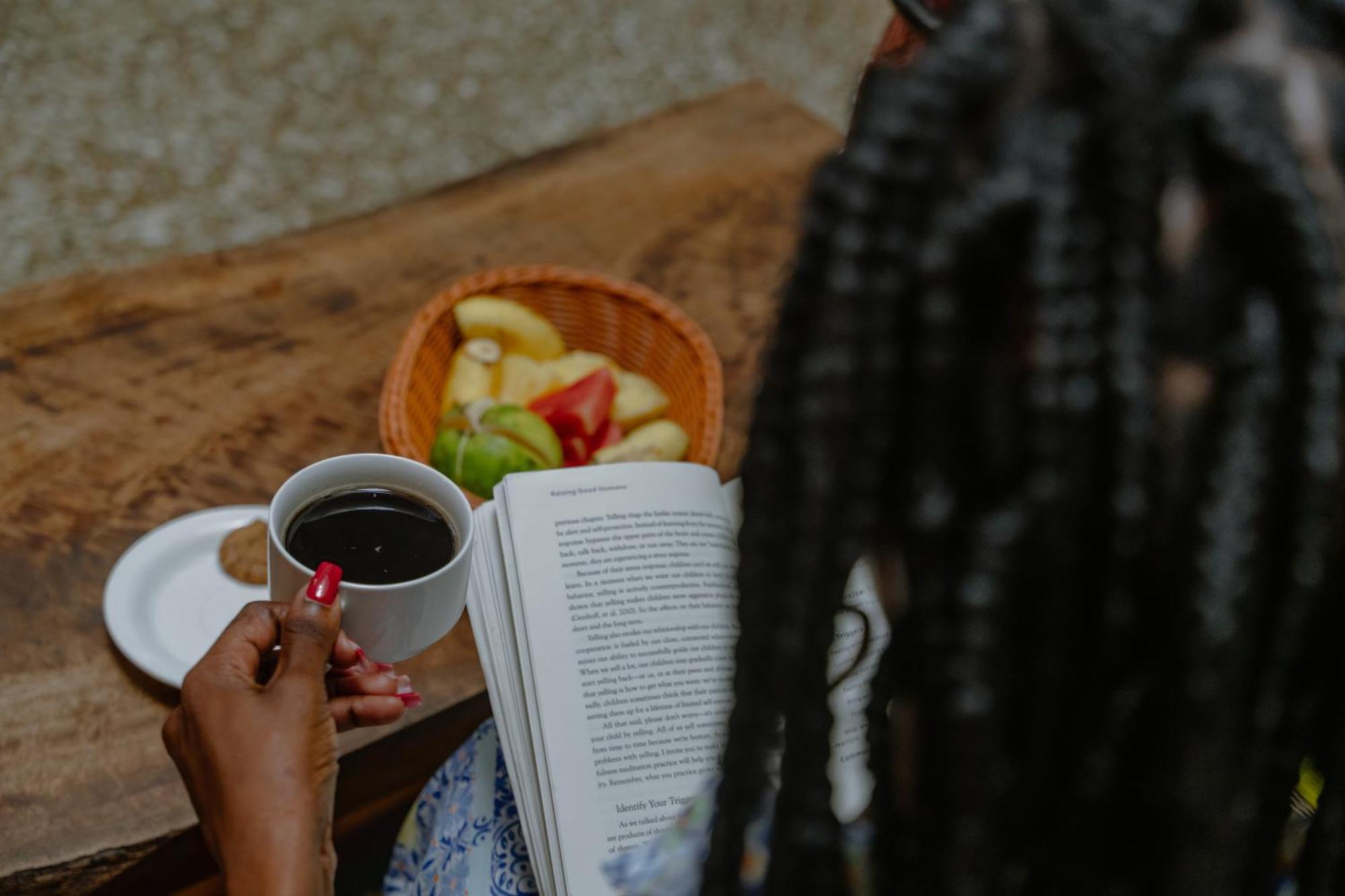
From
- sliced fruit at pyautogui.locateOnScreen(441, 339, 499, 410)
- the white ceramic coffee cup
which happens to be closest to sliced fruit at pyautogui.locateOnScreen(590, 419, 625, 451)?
sliced fruit at pyautogui.locateOnScreen(441, 339, 499, 410)

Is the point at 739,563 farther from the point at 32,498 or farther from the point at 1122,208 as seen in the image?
the point at 32,498

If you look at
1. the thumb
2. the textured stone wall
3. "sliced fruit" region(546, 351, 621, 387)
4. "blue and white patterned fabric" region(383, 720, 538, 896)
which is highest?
the thumb

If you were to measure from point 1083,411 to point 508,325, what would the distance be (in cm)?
78

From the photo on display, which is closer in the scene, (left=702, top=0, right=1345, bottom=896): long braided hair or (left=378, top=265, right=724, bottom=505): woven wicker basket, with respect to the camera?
(left=702, top=0, right=1345, bottom=896): long braided hair

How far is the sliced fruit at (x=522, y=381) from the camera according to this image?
1.07m

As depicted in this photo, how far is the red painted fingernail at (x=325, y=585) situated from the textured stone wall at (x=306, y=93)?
60.8 inches

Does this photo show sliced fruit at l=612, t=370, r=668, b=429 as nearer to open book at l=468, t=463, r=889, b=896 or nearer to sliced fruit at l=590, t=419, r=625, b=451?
sliced fruit at l=590, t=419, r=625, b=451

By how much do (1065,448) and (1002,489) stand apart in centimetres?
3

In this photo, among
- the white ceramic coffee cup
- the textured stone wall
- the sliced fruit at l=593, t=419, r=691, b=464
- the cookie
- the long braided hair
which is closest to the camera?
the long braided hair

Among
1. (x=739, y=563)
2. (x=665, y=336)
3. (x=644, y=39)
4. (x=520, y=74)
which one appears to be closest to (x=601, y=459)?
(x=665, y=336)

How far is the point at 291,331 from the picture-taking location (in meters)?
1.09

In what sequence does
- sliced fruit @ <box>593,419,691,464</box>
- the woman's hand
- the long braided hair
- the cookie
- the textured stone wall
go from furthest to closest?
the textured stone wall, sliced fruit @ <box>593,419,691,464</box>, the cookie, the woman's hand, the long braided hair

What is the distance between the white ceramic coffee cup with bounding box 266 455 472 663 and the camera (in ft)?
2.41

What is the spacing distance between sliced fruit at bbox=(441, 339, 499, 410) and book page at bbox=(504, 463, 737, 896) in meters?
0.20
